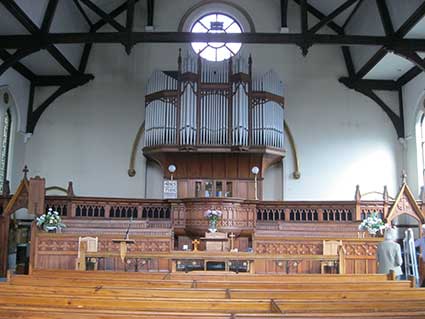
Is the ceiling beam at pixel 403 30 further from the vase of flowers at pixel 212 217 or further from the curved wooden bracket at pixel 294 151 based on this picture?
the vase of flowers at pixel 212 217

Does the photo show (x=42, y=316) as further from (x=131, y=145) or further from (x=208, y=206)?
(x=131, y=145)

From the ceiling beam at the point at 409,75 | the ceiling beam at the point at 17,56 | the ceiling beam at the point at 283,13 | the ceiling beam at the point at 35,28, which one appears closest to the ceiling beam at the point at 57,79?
the ceiling beam at the point at 35,28

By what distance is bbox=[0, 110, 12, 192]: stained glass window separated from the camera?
14328mm

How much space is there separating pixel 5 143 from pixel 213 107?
635 centimetres

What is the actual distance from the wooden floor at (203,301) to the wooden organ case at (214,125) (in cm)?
897

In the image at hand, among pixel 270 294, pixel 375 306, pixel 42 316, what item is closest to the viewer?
pixel 42 316

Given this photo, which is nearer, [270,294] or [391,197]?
[270,294]

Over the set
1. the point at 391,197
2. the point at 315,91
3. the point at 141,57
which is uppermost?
the point at 141,57

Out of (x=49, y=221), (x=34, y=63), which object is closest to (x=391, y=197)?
(x=49, y=221)

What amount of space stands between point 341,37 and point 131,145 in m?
7.18

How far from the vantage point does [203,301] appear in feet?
11.3

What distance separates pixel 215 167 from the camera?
48.0 feet

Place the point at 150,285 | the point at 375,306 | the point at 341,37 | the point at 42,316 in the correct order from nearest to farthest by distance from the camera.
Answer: the point at 42,316 → the point at 375,306 → the point at 150,285 → the point at 341,37

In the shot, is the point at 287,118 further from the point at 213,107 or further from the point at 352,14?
the point at 352,14
